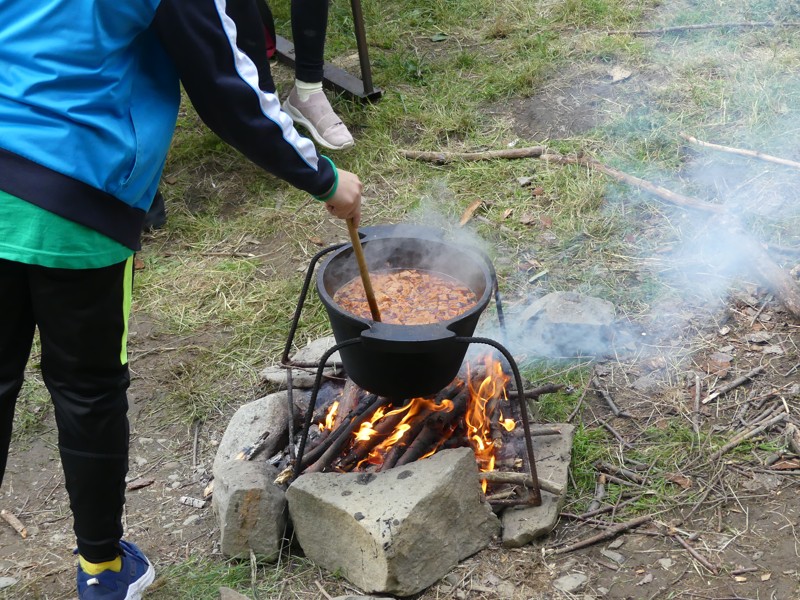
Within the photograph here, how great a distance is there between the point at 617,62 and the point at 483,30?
130 cm

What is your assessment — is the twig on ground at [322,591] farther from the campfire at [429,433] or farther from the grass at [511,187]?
the campfire at [429,433]

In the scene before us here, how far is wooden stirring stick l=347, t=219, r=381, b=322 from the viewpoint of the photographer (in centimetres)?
251

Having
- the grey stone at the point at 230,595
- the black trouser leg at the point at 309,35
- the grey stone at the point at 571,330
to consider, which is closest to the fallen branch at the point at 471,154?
the black trouser leg at the point at 309,35

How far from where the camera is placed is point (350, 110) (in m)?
5.91

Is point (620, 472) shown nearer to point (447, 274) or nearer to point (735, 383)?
point (735, 383)

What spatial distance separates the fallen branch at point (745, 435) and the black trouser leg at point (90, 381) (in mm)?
2174

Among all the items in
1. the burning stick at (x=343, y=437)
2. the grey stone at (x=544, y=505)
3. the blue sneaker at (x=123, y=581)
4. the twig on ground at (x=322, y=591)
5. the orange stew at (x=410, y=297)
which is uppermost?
the orange stew at (x=410, y=297)

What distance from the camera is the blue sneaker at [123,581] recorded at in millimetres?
2621

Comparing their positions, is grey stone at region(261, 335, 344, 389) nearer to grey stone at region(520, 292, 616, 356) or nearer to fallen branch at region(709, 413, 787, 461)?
grey stone at region(520, 292, 616, 356)

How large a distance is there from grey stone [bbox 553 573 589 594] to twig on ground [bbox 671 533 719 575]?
14.4 inches

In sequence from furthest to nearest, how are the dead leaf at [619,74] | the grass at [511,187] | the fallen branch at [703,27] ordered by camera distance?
the fallen branch at [703,27]
the dead leaf at [619,74]
the grass at [511,187]

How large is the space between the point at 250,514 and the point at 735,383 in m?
2.09

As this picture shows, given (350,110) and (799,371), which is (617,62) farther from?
(799,371)

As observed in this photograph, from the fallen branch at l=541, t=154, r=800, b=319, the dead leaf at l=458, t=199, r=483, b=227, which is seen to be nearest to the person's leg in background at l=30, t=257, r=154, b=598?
the dead leaf at l=458, t=199, r=483, b=227
